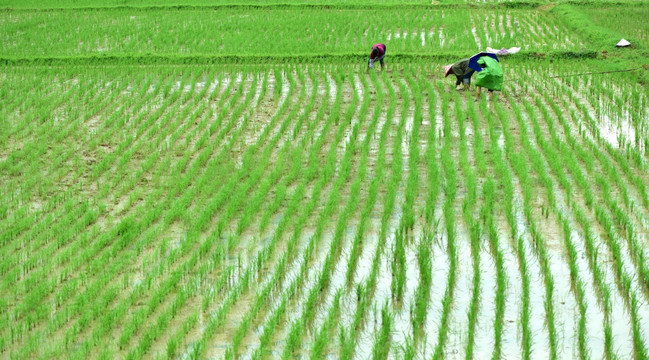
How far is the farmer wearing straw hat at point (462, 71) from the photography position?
8211 mm

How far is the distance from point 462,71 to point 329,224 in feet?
12.9

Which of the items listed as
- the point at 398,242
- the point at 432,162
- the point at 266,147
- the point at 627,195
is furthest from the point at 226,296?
the point at 627,195

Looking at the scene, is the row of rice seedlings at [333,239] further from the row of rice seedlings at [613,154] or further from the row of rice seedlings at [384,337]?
the row of rice seedlings at [613,154]

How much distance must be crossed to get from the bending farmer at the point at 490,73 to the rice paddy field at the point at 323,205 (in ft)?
0.75

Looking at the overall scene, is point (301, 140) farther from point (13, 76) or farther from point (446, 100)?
point (13, 76)

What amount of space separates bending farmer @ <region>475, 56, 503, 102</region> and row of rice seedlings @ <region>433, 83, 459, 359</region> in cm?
47

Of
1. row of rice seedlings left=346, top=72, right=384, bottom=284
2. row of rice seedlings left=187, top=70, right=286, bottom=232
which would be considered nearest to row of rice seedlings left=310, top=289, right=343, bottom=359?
row of rice seedlings left=346, top=72, right=384, bottom=284

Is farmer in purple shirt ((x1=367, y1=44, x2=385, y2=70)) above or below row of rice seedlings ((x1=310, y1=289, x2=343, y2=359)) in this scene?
above

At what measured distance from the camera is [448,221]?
4855 mm

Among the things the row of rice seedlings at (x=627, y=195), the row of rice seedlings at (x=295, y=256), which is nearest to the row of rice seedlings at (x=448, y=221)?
the row of rice seedlings at (x=295, y=256)

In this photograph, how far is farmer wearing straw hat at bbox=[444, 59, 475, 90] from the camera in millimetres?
8211

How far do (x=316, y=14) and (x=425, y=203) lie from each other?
9.34 metres

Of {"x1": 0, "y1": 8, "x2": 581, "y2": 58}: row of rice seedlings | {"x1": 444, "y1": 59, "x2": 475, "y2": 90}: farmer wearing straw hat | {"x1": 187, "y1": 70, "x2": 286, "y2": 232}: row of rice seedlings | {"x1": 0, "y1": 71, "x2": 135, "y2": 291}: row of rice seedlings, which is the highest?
{"x1": 0, "y1": 8, "x2": 581, "y2": 58}: row of rice seedlings

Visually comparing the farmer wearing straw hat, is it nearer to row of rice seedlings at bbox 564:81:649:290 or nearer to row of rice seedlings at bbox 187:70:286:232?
row of rice seedlings at bbox 564:81:649:290
